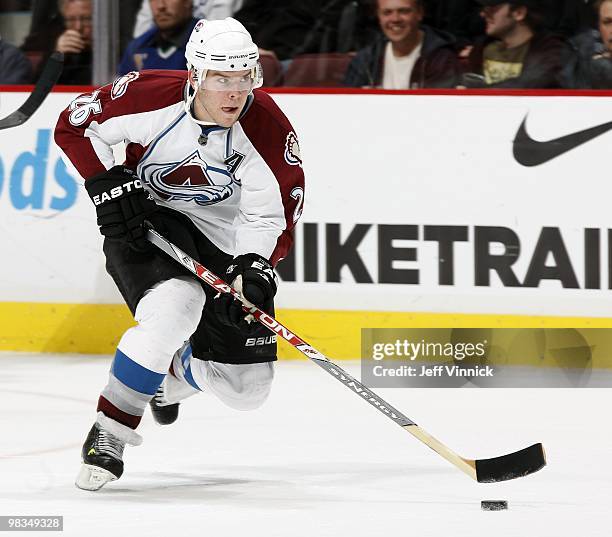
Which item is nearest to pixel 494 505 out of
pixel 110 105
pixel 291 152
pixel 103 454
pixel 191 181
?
pixel 103 454

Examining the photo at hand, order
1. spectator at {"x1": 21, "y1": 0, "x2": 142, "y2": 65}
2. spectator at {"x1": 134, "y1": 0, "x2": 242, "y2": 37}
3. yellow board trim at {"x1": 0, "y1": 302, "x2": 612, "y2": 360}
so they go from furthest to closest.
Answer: spectator at {"x1": 21, "y1": 0, "x2": 142, "y2": 65} < spectator at {"x1": 134, "y1": 0, "x2": 242, "y2": 37} < yellow board trim at {"x1": 0, "y1": 302, "x2": 612, "y2": 360}

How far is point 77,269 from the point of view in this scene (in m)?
5.34

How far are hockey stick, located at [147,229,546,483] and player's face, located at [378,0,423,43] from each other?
Result: 182 centimetres

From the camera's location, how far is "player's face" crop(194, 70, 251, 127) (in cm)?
333

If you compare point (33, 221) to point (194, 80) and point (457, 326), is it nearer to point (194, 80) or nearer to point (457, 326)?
point (457, 326)

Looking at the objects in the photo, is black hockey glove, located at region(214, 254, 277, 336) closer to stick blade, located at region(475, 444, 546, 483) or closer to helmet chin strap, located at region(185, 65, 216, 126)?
helmet chin strap, located at region(185, 65, 216, 126)

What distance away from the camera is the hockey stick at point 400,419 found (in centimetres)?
319

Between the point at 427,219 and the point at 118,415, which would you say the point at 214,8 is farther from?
the point at 118,415

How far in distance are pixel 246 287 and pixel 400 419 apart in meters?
0.47

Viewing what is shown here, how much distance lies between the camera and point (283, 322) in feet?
16.9

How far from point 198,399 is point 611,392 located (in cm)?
131

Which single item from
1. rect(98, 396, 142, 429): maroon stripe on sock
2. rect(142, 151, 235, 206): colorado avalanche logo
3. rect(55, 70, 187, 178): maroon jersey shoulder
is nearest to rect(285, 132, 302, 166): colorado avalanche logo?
rect(142, 151, 235, 206): colorado avalanche logo

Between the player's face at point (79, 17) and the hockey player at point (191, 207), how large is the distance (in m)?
1.78

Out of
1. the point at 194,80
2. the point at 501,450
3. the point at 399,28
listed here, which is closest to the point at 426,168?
the point at 399,28
